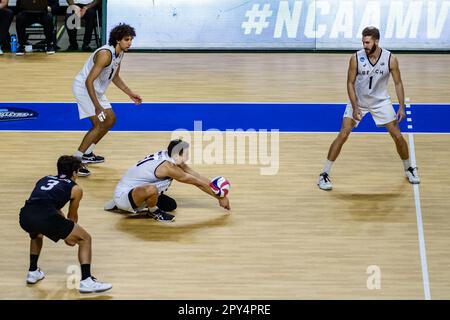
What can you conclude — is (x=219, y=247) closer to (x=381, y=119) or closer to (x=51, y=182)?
(x=51, y=182)

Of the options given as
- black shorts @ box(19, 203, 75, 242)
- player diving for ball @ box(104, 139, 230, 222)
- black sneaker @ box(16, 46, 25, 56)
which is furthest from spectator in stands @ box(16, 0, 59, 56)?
black shorts @ box(19, 203, 75, 242)

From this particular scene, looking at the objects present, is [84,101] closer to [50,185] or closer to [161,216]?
[161,216]

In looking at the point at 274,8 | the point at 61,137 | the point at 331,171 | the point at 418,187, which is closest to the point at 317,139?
the point at 331,171

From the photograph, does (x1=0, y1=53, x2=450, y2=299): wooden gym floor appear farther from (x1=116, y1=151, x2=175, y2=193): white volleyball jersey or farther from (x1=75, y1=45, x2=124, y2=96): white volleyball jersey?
(x1=75, y1=45, x2=124, y2=96): white volleyball jersey

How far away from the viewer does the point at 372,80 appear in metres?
10.5

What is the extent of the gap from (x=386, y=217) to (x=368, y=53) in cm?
184

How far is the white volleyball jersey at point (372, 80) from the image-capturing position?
34.1 feet

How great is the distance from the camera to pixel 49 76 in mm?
15211

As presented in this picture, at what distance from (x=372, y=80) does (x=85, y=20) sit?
773 centimetres

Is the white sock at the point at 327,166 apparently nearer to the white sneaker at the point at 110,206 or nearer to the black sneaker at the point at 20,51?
the white sneaker at the point at 110,206

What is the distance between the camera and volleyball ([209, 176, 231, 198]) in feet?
32.3

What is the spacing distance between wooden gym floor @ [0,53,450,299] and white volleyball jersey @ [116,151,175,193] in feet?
1.36

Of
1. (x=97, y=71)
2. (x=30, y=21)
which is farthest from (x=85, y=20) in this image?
(x=97, y=71)
